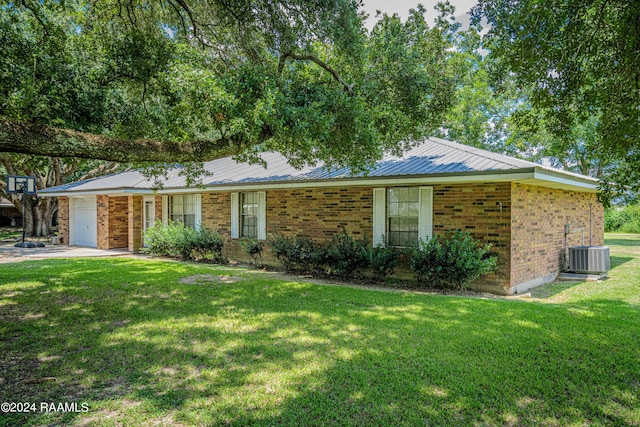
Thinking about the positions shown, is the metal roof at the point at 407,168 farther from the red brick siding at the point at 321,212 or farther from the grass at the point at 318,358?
the grass at the point at 318,358

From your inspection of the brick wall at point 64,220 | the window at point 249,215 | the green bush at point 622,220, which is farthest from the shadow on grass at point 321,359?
the green bush at point 622,220

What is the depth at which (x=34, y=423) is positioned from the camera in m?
3.16

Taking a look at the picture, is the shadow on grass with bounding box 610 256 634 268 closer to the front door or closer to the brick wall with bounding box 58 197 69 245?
the front door

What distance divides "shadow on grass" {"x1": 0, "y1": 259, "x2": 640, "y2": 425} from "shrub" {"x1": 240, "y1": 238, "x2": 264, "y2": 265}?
464cm

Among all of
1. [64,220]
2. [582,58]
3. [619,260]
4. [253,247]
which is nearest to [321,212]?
[253,247]

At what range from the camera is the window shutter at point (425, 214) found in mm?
9562

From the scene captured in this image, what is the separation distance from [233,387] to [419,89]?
7.01 metres

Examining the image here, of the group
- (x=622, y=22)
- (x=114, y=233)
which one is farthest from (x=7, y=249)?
→ (x=622, y=22)

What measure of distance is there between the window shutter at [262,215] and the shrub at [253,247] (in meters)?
0.25

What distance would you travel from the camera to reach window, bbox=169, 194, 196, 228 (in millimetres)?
15023

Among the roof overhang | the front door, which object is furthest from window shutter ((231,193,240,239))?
the front door

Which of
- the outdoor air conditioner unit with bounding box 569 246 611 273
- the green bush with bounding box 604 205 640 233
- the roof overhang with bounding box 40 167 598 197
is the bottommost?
the outdoor air conditioner unit with bounding box 569 246 611 273

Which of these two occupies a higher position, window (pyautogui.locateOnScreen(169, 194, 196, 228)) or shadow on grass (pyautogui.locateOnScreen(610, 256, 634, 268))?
window (pyautogui.locateOnScreen(169, 194, 196, 228))

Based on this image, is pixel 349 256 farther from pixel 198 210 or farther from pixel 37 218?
pixel 37 218
